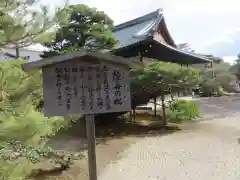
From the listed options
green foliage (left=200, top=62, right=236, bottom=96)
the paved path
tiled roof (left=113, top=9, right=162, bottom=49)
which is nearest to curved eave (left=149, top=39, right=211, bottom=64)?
tiled roof (left=113, top=9, right=162, bottom=49)

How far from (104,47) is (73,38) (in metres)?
1.11

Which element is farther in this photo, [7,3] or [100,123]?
[100,123]

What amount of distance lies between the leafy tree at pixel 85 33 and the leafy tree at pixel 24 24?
6.41m

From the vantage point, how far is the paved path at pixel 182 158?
5.65 metres

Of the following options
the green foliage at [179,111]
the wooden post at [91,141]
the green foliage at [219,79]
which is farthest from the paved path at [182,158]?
the green foliage at [219,79]

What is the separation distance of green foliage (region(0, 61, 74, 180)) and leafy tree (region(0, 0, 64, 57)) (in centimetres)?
30

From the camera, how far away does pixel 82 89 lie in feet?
10.5

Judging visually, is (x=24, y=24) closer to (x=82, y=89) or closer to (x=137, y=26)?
(x=82, y=89)

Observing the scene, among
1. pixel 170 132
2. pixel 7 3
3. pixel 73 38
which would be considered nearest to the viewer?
pixel 7 3

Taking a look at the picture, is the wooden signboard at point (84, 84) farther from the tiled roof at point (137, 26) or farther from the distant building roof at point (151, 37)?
the tiled roof at point (137, 26)

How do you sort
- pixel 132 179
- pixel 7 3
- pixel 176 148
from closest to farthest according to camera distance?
pixel 7 3
pixel 132 179
pixel 176 148

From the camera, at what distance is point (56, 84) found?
124 inches

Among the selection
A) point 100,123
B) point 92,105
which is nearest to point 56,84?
point 92,105

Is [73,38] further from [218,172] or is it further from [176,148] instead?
[218,172]
